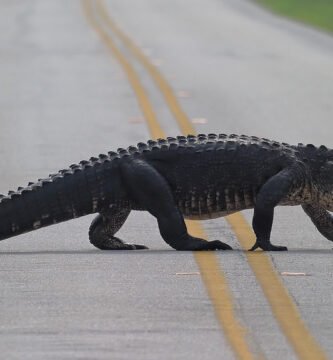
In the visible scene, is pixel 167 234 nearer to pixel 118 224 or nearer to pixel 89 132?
pixel 118 224

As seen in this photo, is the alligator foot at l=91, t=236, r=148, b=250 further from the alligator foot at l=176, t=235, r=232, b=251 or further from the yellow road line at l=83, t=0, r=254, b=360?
the yellow road line at l=83, t=0, r=254, b=360

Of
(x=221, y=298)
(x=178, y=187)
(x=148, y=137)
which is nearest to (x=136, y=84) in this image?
(x=148, y=137)

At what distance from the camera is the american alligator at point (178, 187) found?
34.7ft

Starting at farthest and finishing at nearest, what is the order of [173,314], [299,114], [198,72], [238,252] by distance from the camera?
[198,72] < [299,114] < [238,252] < [173,314]

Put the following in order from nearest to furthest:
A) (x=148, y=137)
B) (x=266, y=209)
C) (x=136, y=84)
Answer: (x=266, y=209) → (x=148, y=137) → (x=136, y=84)

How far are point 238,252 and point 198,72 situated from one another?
18172 millimetres

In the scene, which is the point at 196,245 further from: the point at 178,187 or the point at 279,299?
the point at 279,299

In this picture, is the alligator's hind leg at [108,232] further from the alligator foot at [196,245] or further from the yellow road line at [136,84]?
the yellow road line at [136,84]

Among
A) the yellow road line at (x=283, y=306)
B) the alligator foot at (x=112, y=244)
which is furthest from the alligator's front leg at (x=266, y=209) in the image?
the alligator foot at (x=112, y=244)

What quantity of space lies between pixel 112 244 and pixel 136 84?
15.3 metres

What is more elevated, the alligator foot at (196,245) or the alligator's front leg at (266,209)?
the alligator's front leg at (266,209)

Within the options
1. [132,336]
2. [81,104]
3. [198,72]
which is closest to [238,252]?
[132,336]

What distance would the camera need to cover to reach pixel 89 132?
19766mm

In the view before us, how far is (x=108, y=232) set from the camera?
11.0m
